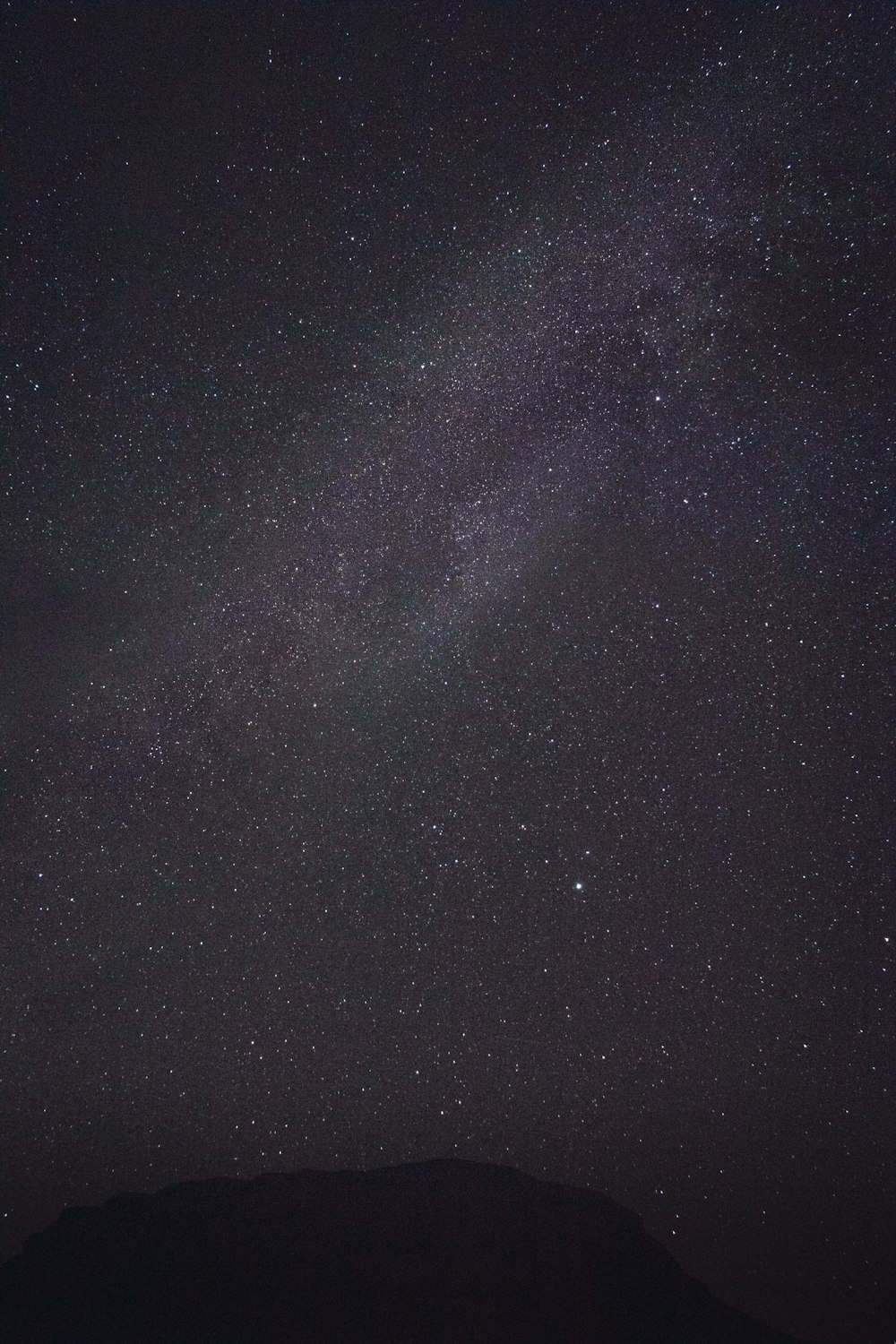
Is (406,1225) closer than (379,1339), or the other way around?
(379,1339)

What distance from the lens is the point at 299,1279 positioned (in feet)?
71.6

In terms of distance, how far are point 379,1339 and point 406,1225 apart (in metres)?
3.27

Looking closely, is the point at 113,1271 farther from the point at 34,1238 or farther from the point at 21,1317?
the point at 34,1238

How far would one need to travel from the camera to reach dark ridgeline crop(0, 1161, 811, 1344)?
62.7ft

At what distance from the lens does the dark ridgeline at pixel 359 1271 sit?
19.1 meters

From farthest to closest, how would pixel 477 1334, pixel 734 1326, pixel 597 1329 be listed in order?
pixel 734 1326 → pixel 597 1329 → pixel 477 1334

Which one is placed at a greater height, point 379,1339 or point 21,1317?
point 21,1317

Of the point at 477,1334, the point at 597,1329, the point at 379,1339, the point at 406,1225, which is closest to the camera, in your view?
the point at 477,1334

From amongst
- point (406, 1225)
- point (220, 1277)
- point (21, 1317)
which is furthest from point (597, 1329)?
point (21, 1317)

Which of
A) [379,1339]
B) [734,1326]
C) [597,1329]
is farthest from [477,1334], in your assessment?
[734,1326]

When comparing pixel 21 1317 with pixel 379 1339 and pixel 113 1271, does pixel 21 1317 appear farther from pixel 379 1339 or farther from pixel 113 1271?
pixel 379 1339

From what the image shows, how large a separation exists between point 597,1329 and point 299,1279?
7.20m

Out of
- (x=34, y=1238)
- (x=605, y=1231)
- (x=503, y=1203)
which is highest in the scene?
(x=34, y=1238)

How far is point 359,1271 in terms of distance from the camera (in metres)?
25.1
